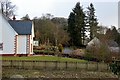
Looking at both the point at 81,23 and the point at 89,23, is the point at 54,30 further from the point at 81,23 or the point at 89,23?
the point at 89,23

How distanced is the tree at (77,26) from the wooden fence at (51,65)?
108 ft

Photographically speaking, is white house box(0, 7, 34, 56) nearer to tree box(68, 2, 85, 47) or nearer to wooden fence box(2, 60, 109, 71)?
wooden fence box(2, 60, 109, 71)

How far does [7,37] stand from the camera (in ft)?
120

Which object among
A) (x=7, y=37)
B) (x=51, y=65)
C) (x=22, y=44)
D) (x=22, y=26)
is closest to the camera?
(x=51, y=65)

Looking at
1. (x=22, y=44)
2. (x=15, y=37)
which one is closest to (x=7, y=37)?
(x=15, y=37)

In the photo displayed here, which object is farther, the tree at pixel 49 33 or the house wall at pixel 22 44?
the tree at pixel 49 33

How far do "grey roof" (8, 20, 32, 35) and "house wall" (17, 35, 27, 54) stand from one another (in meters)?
0.63

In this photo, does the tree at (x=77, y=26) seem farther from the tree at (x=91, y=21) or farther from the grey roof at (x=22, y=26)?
the grey roof at (x=22, y=26)

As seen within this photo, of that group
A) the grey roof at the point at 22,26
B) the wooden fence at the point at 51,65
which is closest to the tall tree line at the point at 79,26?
the grey roof at the point at 22,26

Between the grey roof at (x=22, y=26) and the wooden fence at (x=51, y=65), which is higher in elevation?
the grey roof at (x=22, y=26)

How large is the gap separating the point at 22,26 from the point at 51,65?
13860 mm

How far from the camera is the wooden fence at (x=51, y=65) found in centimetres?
2589

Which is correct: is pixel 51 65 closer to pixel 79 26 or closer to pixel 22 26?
pixel 22 26

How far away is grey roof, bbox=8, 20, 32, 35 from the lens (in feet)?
125
